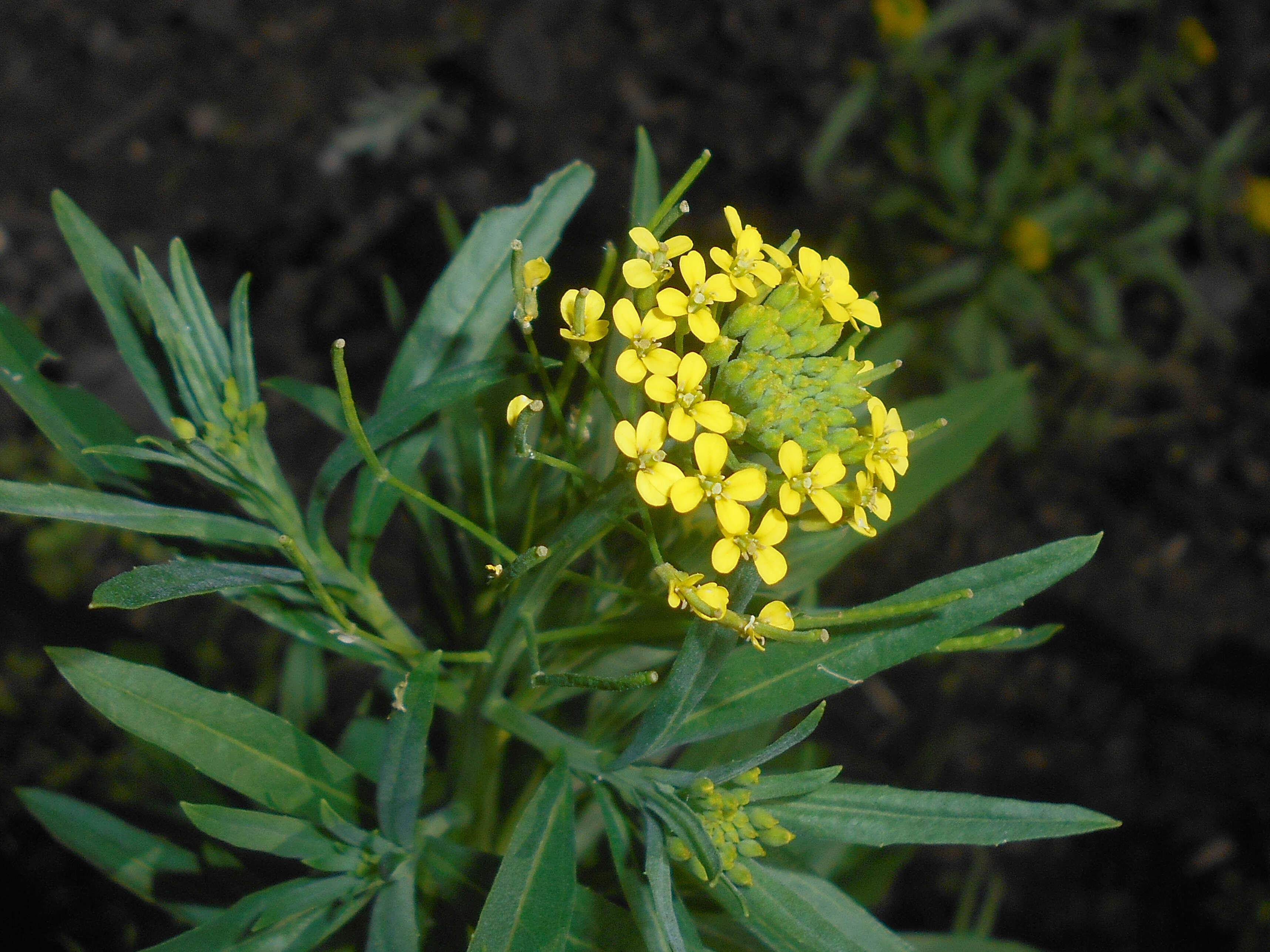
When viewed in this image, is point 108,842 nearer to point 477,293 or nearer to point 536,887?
point 536,887

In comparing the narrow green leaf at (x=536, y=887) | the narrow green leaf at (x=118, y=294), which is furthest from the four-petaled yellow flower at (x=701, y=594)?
the narrow green leaf at (x=118, y=294)

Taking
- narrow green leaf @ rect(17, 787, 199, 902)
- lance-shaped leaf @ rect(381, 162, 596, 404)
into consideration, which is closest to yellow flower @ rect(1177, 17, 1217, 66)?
lance-shaped leaf @ rect(381, 162, 596, 404)

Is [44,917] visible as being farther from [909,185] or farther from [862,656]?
[909,185]

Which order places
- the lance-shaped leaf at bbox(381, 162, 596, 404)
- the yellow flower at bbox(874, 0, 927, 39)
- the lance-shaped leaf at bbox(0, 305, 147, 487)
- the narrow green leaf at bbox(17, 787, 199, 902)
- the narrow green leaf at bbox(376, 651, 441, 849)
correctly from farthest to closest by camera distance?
the yellow flower at bbox(874, 0, 927, 39)
the narrow green leaf at bbox(17, 787, 199, 902)
the lance-shaped leaf at bbox(381, 162, 596, 404)
the lance-shaped leaf at bbox(0, 305, 147, 487)
the narrow green leaf at bbox(376, 651, 441, 849)

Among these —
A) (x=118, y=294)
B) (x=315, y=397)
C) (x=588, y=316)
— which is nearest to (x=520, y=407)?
(x=588, y=316)

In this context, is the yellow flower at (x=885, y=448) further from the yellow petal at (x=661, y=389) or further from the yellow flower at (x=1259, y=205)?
the yellow flower at (x=1259, y=205)

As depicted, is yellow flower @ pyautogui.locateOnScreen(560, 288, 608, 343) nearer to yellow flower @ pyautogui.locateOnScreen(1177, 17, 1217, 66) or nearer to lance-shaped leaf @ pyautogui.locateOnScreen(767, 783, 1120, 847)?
lance-shaped leaf @ pyautogui.locateOnScreen(767, 783, 1120, 847)
